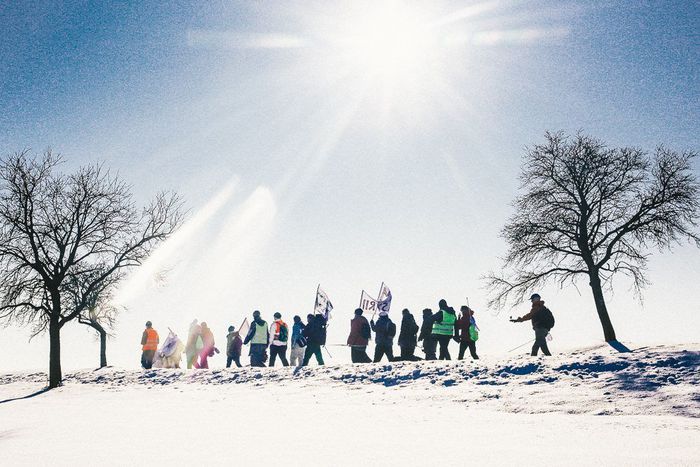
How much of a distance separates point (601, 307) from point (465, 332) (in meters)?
6.31

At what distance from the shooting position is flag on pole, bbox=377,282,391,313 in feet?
62.4

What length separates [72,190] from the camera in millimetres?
17125

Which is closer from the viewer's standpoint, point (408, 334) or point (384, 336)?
point (384, 336)

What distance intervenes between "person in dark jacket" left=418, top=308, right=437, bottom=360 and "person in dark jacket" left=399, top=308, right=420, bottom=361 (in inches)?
11.2

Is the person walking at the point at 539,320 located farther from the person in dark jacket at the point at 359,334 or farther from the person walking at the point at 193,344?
the person walking at the point at 193,344

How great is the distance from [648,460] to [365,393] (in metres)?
6.63

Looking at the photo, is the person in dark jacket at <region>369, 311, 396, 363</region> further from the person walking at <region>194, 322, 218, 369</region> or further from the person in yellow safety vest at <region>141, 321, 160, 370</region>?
the person in yellow safety vest at <region>141, 321, 160, 370</region>

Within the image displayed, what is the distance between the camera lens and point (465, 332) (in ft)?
47.9

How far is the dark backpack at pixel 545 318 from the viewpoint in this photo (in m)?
12.7

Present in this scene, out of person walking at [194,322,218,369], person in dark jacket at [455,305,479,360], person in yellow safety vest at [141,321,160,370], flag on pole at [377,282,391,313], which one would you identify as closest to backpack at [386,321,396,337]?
person in dark jacket at [455,305,479,360]

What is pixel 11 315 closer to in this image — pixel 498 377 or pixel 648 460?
pixel 498 377

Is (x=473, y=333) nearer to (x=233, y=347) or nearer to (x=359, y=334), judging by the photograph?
(x=359, y=334)

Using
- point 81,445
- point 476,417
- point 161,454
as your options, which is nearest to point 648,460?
point 476,417

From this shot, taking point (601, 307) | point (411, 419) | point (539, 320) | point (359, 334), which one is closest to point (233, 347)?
point (359, 334)
